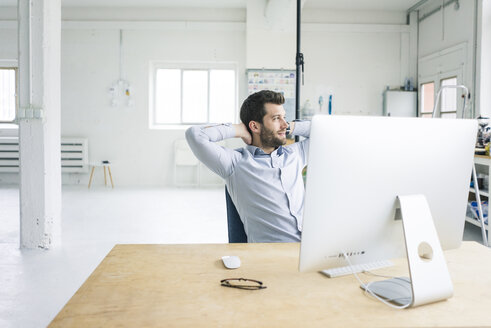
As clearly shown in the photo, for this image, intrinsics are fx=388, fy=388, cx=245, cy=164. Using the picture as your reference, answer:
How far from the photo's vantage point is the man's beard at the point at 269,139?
1.91 metres

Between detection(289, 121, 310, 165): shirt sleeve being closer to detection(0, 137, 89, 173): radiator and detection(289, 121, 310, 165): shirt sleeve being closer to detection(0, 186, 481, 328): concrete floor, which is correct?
detection(0, 186, 481, 328): concrete floor

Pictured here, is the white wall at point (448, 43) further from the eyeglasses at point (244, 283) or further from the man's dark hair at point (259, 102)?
the eyeglasses at point (244, 283)

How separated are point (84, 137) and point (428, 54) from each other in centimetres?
611

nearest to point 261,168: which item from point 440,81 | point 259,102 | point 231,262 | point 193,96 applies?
point 259,102

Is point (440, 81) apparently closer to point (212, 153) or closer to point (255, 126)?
point (255, 126)

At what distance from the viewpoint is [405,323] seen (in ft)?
2.67

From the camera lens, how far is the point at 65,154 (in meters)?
6.86

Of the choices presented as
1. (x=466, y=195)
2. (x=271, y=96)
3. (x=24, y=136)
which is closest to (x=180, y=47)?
(x=24, y=136)

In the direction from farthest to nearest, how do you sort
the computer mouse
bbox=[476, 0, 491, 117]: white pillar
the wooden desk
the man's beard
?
bbox=[476, 0, 491, 117]: white pillar
the man's beard
the computer mouse
the wooden desk

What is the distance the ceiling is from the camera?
6477 millimetres

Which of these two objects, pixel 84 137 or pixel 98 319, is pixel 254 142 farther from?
pixel 84 137

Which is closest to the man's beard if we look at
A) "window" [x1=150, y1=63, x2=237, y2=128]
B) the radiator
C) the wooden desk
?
the wooden desk

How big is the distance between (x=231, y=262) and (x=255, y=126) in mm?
951

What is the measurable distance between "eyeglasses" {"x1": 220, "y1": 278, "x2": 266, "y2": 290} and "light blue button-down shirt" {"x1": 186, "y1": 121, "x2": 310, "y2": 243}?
653 millimetres
